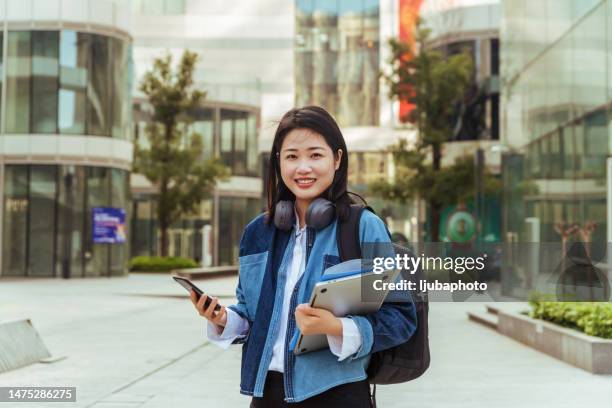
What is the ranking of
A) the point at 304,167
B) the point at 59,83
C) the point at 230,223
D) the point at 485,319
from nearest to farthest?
1. the point at 304,167
2. the point at 485,319
3. the point at 59,83
4. the point at 230,223

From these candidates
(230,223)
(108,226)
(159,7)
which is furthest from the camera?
(159,7)

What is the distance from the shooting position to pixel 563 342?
12797 mm

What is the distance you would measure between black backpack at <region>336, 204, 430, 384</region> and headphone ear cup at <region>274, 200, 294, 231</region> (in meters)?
0.17

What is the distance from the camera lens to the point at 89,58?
40969 mm

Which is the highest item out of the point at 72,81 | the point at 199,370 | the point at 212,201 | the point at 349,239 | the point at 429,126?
the point at 72,81

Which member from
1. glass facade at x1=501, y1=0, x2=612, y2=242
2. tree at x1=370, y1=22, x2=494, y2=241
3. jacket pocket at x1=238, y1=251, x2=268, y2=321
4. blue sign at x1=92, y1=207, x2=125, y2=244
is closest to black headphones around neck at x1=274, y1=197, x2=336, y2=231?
jacket pocket at x1=238, y1=251, x2=268, y2=321

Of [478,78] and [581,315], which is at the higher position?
[478,78]

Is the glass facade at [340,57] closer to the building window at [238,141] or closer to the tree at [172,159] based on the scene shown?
the building window at [238,141]

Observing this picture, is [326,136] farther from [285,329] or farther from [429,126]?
[429,126]

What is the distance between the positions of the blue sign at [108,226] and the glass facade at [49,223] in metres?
0.24

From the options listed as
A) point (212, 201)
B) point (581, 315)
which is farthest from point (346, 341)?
point (212, 201)

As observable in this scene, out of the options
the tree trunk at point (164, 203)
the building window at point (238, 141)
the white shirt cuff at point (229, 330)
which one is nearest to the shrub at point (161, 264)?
the tree trunk at point (164, 203)

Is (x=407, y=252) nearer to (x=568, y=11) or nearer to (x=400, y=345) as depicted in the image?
(x=400, y=345)

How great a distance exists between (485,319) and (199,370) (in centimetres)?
883
